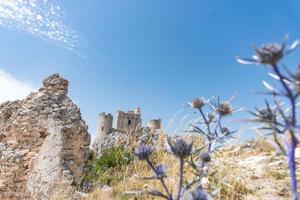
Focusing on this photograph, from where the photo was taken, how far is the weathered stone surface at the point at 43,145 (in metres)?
5.06

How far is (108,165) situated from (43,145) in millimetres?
2275

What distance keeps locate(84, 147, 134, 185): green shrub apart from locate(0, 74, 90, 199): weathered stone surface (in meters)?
0.49

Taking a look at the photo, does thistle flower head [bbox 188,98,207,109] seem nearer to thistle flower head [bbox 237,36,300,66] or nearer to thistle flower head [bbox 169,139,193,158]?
thistle flower head [bbox 169,139,193,158]

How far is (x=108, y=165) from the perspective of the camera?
24.7ft

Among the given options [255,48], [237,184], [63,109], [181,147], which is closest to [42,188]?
[63,109]

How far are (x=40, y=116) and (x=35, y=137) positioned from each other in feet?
0.98

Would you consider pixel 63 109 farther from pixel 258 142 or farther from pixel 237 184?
pixel 258 142

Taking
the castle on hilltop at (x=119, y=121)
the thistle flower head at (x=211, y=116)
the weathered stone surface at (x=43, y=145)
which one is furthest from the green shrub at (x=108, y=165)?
the castle on hilltop at (x=119, y=121)

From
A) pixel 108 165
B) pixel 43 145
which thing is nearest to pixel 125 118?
pixel 108 165

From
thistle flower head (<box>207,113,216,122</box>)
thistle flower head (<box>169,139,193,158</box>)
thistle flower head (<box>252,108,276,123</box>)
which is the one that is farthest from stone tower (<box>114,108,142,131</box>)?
thistle flower head (<box>252,108,276,123</box>)

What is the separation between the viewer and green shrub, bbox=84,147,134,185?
5.97 meters

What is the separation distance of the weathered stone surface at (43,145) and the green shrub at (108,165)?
1.62 ft

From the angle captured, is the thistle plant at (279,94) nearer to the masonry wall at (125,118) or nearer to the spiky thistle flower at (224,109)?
the spiky thistle flower at (224,109)

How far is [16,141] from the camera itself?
221 inches
